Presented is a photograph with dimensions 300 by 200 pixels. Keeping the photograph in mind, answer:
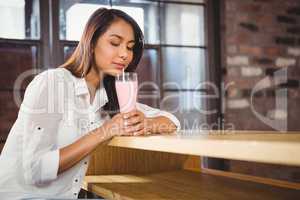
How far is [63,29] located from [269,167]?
6.02 feet

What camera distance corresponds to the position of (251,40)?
319cm

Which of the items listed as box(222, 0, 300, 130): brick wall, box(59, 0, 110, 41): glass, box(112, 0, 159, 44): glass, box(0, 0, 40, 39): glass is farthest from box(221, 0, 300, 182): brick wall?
box(0, 0, 40, 39): glass

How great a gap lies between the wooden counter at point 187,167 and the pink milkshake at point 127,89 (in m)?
0.13

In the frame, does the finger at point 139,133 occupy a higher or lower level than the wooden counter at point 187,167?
higher

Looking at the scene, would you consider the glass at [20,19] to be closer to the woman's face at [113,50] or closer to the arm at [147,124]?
the woman's face at [113,50]

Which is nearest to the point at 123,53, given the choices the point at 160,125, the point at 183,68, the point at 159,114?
the point at 159,114

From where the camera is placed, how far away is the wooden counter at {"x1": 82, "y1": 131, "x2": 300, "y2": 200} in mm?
729

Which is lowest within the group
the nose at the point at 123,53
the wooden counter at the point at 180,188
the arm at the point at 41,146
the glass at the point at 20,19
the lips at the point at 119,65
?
the wooden counter at the point at 180,188

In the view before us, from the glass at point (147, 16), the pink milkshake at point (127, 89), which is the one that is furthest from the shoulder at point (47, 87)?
the glass at point (147, 16)

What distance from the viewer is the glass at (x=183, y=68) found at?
3.02 meters

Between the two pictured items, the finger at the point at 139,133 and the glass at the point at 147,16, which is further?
the glass at the point at 147,16

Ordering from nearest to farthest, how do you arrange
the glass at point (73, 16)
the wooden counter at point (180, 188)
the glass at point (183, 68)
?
the wooden counter at point (180, 188)
the glass at point (73, 16)
the glass at point (183, 68)

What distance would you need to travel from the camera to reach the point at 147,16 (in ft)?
9.70

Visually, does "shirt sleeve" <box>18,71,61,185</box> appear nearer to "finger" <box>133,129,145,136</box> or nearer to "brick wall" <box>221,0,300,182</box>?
"finger" <box>133,129,145,136</box>
